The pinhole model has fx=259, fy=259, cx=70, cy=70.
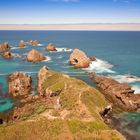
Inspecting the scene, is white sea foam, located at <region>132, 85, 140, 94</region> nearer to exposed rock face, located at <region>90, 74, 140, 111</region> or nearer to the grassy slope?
exposed rock face, located at <region>90, 74, 140, 111</region>

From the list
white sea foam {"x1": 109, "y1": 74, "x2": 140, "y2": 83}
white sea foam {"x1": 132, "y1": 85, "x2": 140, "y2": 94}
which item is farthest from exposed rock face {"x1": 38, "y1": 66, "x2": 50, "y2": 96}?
white sea foam {"x1": 132, "y1": 85, "x2": 140, "y2": 94}

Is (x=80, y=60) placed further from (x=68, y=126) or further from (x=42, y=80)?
(x=68, y=126)

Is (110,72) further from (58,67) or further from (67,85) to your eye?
(67,85)

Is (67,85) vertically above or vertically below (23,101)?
above

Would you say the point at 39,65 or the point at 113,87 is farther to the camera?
the point at 39,65

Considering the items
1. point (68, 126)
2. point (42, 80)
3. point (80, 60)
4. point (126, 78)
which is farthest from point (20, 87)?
point (80, 60)

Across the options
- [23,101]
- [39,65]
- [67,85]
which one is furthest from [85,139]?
[39,65]
